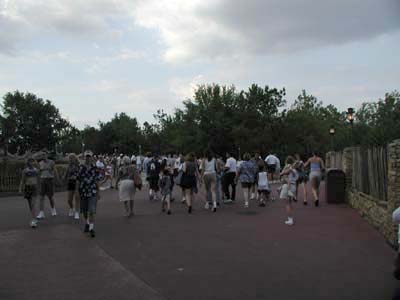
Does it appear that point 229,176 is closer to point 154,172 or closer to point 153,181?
point 154,172

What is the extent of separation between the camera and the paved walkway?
535 centimetres

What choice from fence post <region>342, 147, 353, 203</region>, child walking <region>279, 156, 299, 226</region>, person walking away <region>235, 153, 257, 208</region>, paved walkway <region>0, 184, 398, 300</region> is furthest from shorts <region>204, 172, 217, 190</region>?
fence post <region>342, 147, 353, 203</region>

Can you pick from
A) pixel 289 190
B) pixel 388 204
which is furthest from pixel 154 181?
pixel 388 204

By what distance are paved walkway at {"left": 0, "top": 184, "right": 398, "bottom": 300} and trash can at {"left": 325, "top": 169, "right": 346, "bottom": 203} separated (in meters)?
2.32

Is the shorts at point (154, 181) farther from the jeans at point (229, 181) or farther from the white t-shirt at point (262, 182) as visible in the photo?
the white t-shirt at point (262, 182)

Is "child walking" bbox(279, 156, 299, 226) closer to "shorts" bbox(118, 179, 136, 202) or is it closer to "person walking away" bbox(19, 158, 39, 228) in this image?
"shorts" bbox(118, 179, 136, 202)

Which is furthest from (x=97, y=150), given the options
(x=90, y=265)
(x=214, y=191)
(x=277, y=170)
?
(x=90, y=265)

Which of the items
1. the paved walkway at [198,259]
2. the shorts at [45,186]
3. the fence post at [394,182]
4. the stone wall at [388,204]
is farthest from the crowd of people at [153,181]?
the fence post at [394,182]

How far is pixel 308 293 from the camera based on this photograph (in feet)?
17.0

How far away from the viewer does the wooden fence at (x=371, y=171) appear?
368 inches


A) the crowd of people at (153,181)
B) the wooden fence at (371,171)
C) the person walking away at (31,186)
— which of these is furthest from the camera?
the person walking away at (31,186)

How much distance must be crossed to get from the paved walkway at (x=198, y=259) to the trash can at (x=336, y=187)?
2321 mm

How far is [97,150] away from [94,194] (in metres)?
76.6

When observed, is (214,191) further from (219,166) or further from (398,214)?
(398,214)
